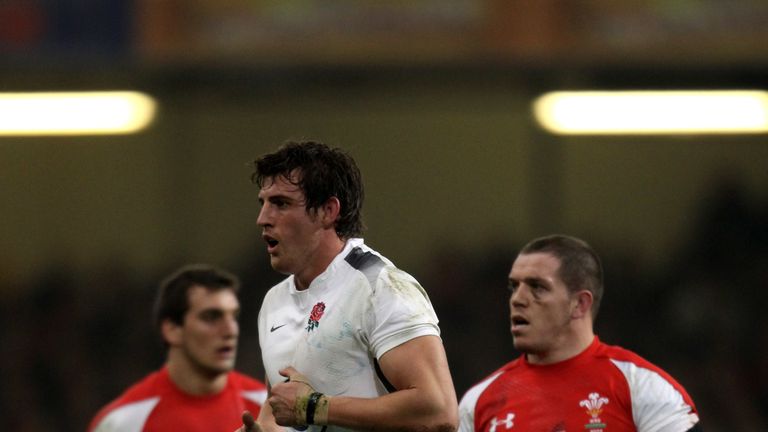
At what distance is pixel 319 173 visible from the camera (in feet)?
14.9

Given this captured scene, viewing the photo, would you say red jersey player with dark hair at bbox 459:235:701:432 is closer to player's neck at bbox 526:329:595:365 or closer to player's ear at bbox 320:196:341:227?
player's neck at bbox 526:329:595:365

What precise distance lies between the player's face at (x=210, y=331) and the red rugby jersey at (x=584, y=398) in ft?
5.18

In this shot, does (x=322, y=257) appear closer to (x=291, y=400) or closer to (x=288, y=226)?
(x=288, y=226)

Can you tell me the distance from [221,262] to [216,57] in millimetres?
3033

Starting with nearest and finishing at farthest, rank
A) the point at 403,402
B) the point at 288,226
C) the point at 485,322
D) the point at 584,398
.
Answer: the point at 403,402 < the point at 288,226 < the point at 584,398 < the point at 485,322

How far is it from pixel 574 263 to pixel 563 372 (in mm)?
Answer: 466

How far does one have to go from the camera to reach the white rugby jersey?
4.24 meters

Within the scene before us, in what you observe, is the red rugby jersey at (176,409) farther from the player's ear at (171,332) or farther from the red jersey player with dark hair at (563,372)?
the red jersey player with dark hair at (563,372)

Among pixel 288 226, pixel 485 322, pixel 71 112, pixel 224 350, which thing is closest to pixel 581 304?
pixel 288 226

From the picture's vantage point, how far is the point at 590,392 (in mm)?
5348

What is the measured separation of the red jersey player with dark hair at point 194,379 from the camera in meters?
6.73

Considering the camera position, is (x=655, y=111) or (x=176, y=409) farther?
(x=655, y=111)

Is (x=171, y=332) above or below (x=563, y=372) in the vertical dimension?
above

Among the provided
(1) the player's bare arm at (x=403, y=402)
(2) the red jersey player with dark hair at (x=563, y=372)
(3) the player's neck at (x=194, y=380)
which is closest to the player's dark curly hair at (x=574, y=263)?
(2) the red jersey player with dark hair at (x=563, y=372)
